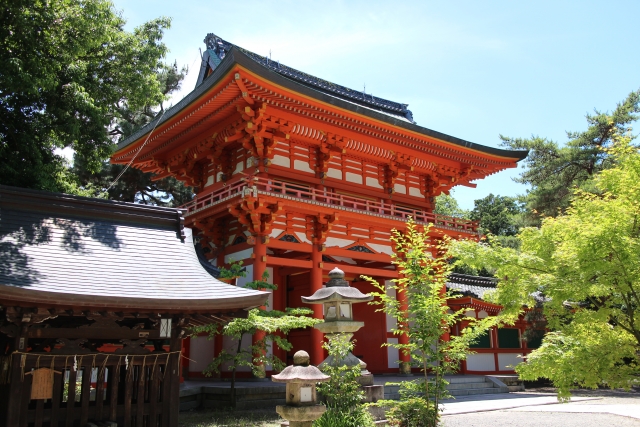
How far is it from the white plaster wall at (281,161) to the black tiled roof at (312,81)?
14.5 ft

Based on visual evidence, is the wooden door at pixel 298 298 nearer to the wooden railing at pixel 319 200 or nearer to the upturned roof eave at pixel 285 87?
the wooden railing at pixel 319 200

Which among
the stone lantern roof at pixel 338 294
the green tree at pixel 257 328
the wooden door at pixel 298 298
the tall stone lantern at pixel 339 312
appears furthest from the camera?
the wooden door at pixel 298 298

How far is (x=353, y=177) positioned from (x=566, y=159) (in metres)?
11.6

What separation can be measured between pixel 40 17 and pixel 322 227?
28.7 feet

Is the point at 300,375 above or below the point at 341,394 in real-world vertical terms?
above

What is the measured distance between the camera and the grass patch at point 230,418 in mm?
9477

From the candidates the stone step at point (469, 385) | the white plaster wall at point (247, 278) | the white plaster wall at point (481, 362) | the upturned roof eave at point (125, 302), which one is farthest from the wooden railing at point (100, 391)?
the white plaster wall at point (481, 362)

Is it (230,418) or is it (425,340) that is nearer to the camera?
(425,340)

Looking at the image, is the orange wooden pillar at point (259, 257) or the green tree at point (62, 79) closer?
the green tree at point (62, 79)

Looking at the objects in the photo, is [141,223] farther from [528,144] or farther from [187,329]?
[528,144]

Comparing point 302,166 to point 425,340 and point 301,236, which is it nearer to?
point 301,236

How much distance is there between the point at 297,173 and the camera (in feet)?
53.2

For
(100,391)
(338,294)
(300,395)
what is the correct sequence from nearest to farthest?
(300,395)
(100,391)
(338,294)

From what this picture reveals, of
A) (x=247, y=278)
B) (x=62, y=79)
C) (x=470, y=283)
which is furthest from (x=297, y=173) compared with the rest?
(x=470, y=283)
